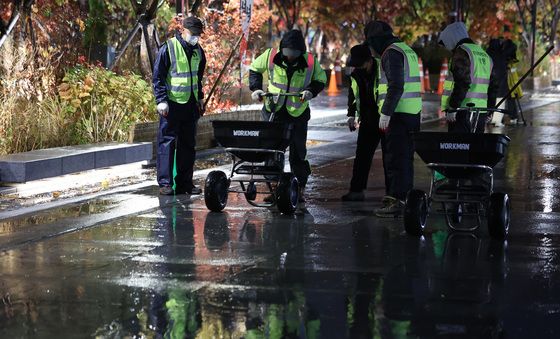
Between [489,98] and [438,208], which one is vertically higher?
[489,98]

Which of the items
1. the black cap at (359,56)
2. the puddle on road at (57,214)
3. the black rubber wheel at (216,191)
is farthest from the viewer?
the black cap at (359,56)

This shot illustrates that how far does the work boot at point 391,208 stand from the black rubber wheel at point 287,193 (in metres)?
0.80

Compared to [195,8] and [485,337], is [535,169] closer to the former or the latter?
[195,8]

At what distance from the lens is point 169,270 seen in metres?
8.78

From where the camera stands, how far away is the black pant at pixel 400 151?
37.2 ft

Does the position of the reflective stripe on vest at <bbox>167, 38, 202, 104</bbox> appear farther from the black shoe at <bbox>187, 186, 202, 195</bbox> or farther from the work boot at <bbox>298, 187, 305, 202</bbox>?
the work boot at <bbox>298, 187, 305, 202</bbox>

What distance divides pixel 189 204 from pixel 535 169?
5.51 m

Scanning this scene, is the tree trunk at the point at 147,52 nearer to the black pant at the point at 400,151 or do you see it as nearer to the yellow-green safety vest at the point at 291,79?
the yellow-green safety vest at the point at 291,79

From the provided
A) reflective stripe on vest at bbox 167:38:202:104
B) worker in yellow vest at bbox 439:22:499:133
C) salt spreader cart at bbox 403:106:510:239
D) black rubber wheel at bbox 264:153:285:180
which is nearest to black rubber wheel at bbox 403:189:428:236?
salt spreader cart at bbox 403:106:510:239

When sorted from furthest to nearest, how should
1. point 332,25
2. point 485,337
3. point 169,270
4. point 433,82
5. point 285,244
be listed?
point 332,25 → point 433,82 → point 285,244 → point 169,270 → point 485,337

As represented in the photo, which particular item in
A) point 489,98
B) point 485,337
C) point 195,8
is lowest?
point 485,337

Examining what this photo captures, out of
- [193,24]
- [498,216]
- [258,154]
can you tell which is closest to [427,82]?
[193,24]

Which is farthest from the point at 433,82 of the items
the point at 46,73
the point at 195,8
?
the point at 46,73

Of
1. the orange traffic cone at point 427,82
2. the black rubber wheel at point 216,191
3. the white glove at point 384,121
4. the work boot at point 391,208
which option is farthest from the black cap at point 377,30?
the orange traffic cone at point 427,82
